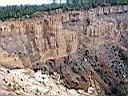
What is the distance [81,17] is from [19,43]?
9.26 meters

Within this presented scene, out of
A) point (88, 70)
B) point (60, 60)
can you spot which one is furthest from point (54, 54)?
point (88, 70)

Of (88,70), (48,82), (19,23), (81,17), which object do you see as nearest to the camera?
(48,82)

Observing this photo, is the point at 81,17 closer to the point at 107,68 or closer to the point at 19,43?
the point at 107,68

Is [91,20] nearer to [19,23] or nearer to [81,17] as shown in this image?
[81,17]

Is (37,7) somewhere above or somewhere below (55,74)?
above

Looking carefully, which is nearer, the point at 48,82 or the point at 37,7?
the point at 48,82

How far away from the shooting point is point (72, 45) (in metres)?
43.6

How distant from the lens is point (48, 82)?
36.7 meters

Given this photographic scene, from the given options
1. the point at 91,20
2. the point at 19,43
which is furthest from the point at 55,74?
the point at 91,20

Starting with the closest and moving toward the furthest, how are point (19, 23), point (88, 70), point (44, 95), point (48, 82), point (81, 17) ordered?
point (44, 95) → point (48, 82) → point (19, 23) → point (88, 70) → point (81, 17)

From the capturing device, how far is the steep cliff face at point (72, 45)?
A: 38406mm

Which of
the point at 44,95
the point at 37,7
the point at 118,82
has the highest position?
the point at 37,7

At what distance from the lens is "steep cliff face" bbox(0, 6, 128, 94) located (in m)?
38.4

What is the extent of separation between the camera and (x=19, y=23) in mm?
39156
